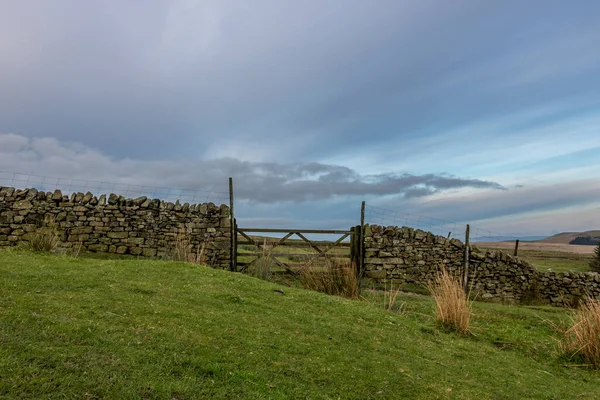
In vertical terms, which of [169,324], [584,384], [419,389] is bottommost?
[584,384]

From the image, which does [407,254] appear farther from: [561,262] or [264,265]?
[561,262]

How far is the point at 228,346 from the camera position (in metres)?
5.28

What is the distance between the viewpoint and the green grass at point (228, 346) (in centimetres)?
400


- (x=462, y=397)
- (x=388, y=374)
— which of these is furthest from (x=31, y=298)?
(x=462, y=397)

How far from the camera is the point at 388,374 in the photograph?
5.36 metres

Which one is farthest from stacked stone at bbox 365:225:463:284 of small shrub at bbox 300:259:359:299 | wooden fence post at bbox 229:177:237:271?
wooden fence post at bbox 229:177:237:271

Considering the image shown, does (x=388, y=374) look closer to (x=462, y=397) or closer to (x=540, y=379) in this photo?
(x=462, y=397)

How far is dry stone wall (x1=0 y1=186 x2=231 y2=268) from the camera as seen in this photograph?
15.7 m

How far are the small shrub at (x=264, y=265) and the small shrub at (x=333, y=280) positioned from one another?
2.04 m

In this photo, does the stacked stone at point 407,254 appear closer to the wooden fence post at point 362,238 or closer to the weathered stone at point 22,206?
the wooden fence post at point 362,238

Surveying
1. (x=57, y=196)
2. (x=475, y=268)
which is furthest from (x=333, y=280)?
(x=57, y=196)

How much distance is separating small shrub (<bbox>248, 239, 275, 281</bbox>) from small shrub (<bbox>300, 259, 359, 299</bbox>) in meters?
2.04

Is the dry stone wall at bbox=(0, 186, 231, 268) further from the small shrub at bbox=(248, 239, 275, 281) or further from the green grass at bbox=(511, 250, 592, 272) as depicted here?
the green grass at bbox=(511, 250, 592, 272)

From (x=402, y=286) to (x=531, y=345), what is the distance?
27.9 ft
